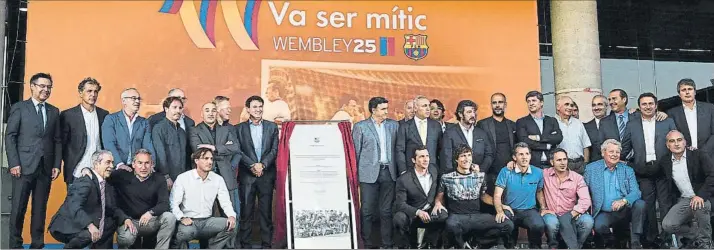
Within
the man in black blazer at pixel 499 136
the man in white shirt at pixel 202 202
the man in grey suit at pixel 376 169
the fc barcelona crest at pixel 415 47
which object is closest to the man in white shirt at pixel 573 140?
the man in black blazer at pixel 499 136

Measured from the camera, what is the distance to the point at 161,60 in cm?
905

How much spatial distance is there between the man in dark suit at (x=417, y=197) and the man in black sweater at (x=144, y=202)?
192 cm

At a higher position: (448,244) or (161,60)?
(161,60)

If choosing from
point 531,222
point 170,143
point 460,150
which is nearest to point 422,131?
point 460,150

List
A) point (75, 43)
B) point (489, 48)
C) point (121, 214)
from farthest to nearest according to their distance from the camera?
point (489, 48)
point (75, 43)
point (121, 214)

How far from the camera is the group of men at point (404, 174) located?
7.18m

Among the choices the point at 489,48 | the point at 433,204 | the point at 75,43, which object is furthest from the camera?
the point at 489,48

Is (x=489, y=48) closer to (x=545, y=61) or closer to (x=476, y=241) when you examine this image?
(x=545, y=61)

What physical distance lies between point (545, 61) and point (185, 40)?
3.95 meters

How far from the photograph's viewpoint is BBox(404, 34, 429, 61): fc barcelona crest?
372 inches

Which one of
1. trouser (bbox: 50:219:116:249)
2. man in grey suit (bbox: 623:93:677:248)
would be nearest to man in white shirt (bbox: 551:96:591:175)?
man in grey suit (bbox: 623:93:677:248)

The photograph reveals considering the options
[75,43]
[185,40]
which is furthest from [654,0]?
[75,43]

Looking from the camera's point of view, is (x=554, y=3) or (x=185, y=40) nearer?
(x=185, y=40)

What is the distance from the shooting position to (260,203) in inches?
312
